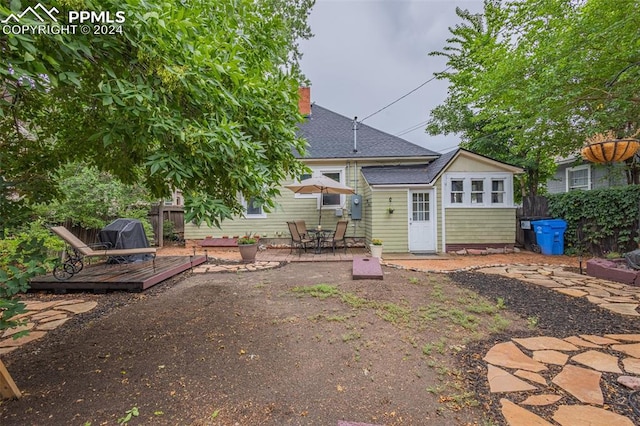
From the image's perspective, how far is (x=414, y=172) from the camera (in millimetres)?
9539

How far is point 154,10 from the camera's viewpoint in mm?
1770

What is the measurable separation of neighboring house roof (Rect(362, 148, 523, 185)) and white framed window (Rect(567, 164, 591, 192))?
19.4 feet

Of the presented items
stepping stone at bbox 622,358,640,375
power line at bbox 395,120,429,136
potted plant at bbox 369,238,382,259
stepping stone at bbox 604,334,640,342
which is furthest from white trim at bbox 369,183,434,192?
power line at bbox 395,120,429,136

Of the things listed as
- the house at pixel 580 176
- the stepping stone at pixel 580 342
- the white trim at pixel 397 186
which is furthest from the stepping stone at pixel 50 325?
the house at pixel 580 176

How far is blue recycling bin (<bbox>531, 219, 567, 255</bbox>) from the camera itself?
827 cm

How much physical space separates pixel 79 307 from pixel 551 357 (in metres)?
6.18

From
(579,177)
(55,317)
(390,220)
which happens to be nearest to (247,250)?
(55,317)

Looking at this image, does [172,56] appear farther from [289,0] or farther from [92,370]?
[289,0]

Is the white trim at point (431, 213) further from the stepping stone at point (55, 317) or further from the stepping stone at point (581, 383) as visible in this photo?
the stepping stone at point (55, 317)

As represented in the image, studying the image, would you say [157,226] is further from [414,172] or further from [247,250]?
[414,172]

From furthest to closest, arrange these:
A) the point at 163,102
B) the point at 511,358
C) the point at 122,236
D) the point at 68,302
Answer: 1. the point at 122,236
2. the point at 68,302
3. the point at 511,358
4. the point at 163,102

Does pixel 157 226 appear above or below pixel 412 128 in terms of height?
below

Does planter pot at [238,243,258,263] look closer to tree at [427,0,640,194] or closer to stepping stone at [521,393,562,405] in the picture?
→ stepping stone at [521,393,562,405]

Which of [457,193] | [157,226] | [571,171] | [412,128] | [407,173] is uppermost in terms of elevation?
[412,128]
